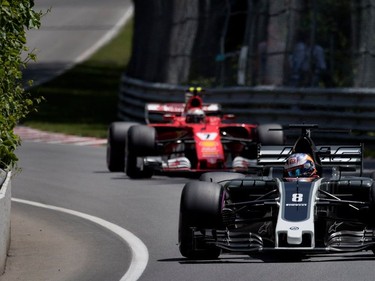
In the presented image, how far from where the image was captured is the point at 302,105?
25.6 m

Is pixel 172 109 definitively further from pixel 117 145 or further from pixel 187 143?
pixel 187 143

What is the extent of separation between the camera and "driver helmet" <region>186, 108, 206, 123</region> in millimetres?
20656

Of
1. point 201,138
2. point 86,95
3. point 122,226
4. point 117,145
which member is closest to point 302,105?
point 117,145

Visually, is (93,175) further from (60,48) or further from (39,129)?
(60,48)

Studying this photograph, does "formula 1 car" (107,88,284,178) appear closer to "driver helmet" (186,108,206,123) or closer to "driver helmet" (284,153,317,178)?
"driver helmet" (186,108,206,123)

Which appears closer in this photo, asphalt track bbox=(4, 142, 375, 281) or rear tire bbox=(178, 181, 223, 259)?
asphalt track bbox=(4, 142, 375, 281)

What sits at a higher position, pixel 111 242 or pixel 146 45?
pixel 146 45

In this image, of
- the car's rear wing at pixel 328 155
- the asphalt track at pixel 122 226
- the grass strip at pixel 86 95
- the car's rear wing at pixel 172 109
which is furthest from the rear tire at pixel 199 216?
the grass strip at pixel 86 95

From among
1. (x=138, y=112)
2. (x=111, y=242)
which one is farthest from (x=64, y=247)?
(x=138, y=112)

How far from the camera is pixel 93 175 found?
2102cm

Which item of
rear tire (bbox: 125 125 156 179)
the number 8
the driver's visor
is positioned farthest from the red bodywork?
the number 8

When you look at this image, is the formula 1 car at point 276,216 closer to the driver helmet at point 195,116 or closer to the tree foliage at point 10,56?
the tree foliage at point 10,56

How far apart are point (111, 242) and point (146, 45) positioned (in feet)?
59.9

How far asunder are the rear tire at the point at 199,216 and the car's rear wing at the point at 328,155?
6.13ft
